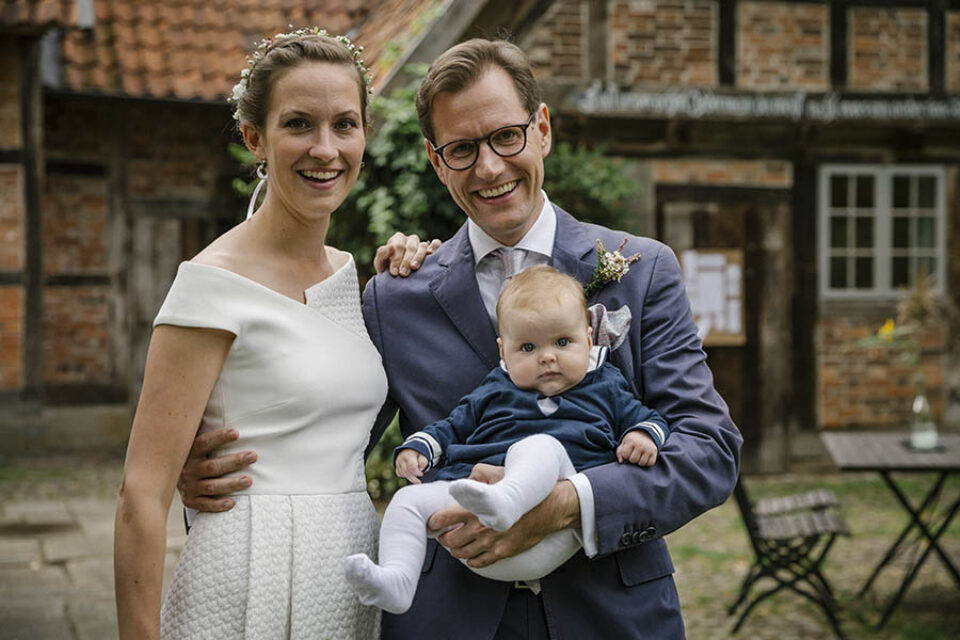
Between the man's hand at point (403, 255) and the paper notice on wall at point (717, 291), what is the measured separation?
7735mm

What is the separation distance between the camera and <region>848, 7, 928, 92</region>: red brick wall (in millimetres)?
10750

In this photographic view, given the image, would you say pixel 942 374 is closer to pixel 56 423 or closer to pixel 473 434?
pixel 56 423

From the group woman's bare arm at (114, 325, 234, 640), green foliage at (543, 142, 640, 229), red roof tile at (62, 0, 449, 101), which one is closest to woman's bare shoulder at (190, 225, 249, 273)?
woman's bare arm at (114, 325, 234, 640)

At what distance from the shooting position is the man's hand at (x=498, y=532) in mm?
2195

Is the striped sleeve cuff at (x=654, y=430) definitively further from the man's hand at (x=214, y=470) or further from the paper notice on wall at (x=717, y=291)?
the paper notice on wall at (x=717, y=291)

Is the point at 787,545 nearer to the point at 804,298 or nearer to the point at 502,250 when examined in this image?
the point at 502,250

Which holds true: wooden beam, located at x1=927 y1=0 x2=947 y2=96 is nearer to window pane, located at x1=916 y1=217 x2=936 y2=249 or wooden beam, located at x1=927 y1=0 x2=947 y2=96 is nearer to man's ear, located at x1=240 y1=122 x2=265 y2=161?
window pane, located at x1=916 y1=217 x2=936 y2=249

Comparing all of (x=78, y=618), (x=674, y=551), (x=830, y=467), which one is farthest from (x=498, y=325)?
(x=830, y=467)

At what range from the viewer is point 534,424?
90.8 inches

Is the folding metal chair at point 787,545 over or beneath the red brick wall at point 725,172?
beneath

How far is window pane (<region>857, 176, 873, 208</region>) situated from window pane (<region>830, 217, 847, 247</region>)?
0.26m

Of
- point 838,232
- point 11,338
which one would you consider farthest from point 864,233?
point 11,338

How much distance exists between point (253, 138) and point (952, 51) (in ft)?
32.6

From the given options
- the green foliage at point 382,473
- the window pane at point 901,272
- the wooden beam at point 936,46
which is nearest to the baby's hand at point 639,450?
the green foliage at point 382,473
